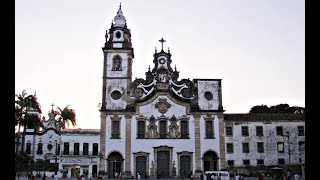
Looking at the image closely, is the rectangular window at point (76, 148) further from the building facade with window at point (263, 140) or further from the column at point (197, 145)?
the building facade with window at point (263, 140)

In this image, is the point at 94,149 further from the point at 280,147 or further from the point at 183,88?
the point at 280,147

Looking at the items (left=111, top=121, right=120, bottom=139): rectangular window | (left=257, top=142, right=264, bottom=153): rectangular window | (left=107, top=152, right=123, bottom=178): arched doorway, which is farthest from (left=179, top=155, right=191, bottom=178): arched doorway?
(left=257, top=142, right=264, bottom=153): rectangular window

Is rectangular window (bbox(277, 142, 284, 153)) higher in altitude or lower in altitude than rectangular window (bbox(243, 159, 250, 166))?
higher

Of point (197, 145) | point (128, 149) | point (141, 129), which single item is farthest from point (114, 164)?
point (197, 145)

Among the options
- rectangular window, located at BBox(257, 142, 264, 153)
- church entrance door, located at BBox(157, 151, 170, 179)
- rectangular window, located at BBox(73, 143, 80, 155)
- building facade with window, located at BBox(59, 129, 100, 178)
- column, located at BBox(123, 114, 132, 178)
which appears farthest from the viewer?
rectangular window, located at BBox(73, 143, 80, 155)

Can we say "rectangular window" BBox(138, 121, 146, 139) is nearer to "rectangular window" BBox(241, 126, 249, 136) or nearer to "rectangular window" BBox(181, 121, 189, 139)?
"rectangular window" BBox(181, 121, 189, 139)

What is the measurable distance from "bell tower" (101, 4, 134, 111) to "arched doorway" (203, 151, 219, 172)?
9.62 metres

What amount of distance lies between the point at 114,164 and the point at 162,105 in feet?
24.8

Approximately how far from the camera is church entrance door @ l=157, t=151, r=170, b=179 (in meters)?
38.2

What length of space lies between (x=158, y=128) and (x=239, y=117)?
8.50 metres

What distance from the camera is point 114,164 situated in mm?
38219

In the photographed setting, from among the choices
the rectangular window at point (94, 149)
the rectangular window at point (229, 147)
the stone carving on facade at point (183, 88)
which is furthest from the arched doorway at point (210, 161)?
the rectangular window at point (94, 149)
